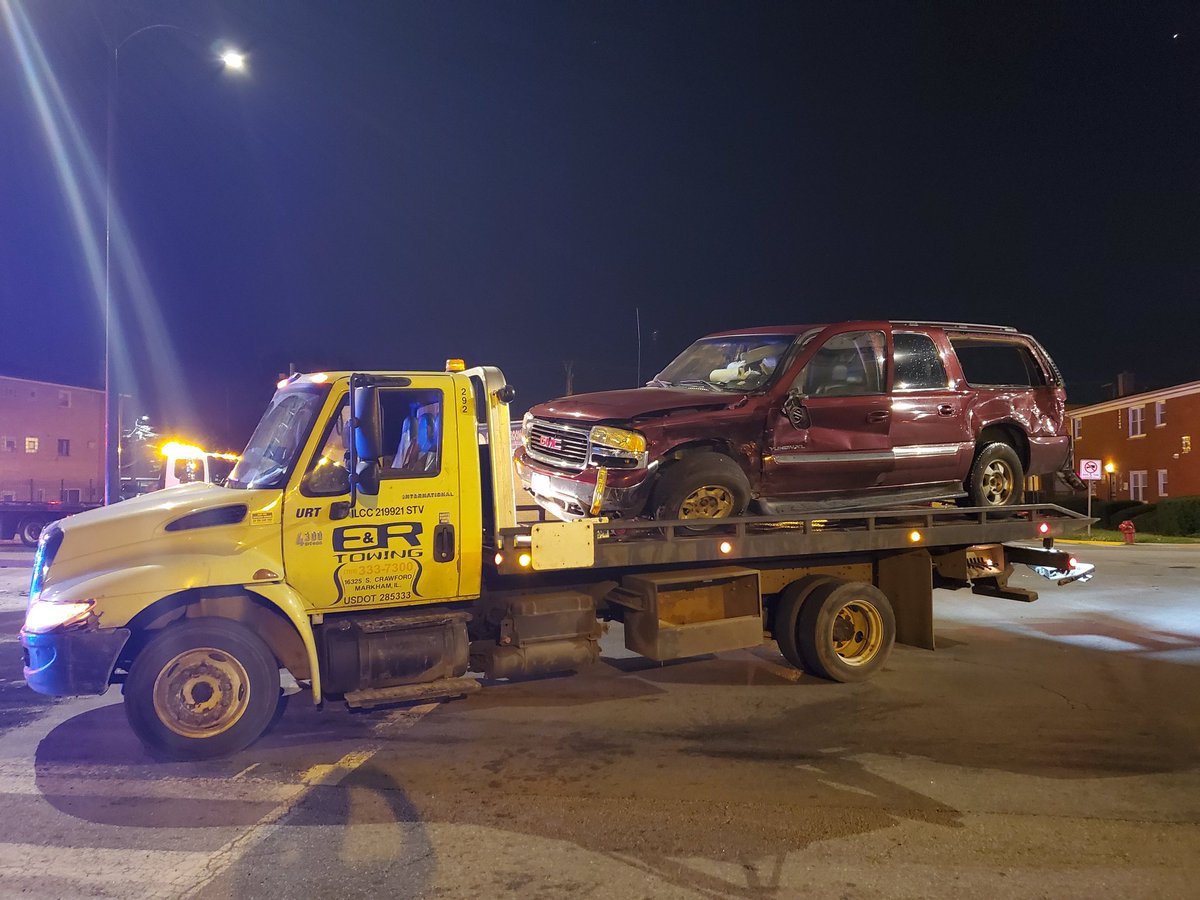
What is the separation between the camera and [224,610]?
215 inches

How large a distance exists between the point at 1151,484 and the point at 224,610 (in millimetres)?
41684

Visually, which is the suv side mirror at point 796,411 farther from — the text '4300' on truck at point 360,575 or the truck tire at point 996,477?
the truck tire at point 996,477

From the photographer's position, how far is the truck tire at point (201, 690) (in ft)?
17.3

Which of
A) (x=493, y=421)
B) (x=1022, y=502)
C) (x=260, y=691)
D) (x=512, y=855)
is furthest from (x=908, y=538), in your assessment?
(x=260, y=691)

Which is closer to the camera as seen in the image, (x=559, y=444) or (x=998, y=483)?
(x=559, y=444)

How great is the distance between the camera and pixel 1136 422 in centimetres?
3872

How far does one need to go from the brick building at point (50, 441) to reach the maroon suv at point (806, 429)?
116ft

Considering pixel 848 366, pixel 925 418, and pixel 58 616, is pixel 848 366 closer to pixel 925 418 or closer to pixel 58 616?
pixel 925 418

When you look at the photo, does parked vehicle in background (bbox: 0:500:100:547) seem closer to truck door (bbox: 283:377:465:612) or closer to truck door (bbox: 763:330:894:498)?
truck door (bbox: 283:377:465:612)

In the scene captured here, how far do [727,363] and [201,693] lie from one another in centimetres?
497

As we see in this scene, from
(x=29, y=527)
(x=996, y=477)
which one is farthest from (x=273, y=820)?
(x=29, y=527)

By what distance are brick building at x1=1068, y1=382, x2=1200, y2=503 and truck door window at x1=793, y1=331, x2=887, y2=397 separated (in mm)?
32876

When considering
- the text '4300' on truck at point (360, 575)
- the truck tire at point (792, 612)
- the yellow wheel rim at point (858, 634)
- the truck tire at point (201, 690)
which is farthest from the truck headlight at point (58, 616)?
the yellow wheel rim at point (858, 634)

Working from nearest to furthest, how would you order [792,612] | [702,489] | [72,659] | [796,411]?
[72,659] → [702,489] → [796,411] → [792,612]
